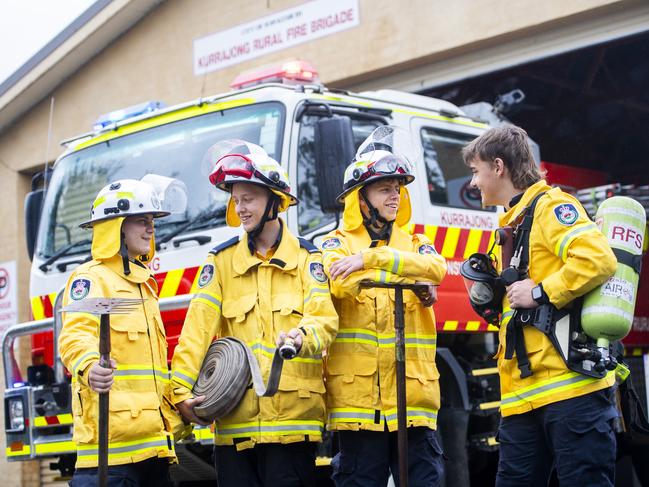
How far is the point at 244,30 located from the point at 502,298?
24.1ft

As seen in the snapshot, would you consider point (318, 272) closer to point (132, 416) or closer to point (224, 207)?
point (132, 416)

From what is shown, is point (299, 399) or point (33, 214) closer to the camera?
point (299, 399)

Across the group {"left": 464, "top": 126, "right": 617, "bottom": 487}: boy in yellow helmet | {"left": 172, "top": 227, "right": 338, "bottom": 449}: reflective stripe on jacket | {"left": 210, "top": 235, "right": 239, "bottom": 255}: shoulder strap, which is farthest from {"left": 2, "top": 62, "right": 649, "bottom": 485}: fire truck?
{"left": 464, "top": 126, "right": 617, "bottom": 487}: boy in yellow helmet

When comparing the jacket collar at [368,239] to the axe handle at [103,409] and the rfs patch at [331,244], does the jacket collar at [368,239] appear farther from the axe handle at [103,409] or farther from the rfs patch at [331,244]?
the axe handle at [103,409]

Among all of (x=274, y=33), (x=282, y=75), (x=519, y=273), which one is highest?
(x=274, y=33)

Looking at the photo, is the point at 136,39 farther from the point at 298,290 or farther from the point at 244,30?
the point at 298,290

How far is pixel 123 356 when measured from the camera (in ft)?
14.6

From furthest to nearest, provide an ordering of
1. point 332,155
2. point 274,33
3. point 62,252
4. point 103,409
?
point 274,33
point 62,252
point 332,155
point 103,409

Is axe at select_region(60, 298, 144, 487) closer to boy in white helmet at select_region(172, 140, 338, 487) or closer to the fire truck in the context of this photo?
boy in white helmet at select_region(172, 140, 338, 487)

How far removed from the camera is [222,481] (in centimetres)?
443

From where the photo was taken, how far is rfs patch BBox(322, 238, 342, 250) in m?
4.59

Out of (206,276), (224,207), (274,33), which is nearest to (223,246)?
(206,276)

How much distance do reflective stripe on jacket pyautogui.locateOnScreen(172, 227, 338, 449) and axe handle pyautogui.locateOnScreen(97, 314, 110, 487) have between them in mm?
344

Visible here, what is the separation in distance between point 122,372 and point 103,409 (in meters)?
0.32
